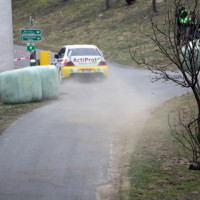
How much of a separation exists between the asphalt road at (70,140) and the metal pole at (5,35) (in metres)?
5.90

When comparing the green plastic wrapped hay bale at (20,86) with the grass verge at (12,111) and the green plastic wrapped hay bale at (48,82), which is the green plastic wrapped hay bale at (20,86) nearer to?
the grass verge at (12,111)

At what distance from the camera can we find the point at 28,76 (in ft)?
59.2

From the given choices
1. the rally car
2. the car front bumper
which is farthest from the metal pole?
the car front bumper

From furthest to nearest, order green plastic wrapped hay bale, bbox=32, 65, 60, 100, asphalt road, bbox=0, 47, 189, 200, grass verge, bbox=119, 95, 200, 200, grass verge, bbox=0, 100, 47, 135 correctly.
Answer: green plastic wrapped hay bale, bbox=32, 65, 60, 100 → grass verge, bbox=0, 100, 47, 135 → asphalt road, bbox=0, 47, 189, 200 → grass verge, bbox=119, 95, 200, 200

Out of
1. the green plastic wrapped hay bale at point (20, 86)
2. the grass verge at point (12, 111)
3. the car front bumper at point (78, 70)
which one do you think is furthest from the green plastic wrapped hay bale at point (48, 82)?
the car front bumper at point (78, 70)

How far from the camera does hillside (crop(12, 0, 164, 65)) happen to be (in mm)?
36875

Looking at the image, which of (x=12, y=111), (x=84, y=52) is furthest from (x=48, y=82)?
(x=84, y=52)

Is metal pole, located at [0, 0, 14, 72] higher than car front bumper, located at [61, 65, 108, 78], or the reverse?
metal pole, located at [0, 0, 14, 72]

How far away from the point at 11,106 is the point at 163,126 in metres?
5.86

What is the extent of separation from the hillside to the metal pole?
737cm

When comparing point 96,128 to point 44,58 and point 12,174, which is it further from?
point 44,58

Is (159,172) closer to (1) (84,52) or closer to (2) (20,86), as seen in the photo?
(2) (20,86)

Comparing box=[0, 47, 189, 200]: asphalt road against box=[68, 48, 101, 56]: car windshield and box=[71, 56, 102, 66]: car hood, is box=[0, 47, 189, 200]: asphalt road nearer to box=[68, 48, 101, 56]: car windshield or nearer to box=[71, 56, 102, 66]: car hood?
box=[71, 56, 102, 66]: car hood

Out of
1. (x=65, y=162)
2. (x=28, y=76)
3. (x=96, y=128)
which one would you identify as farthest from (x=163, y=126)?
(x=28, y=76)
